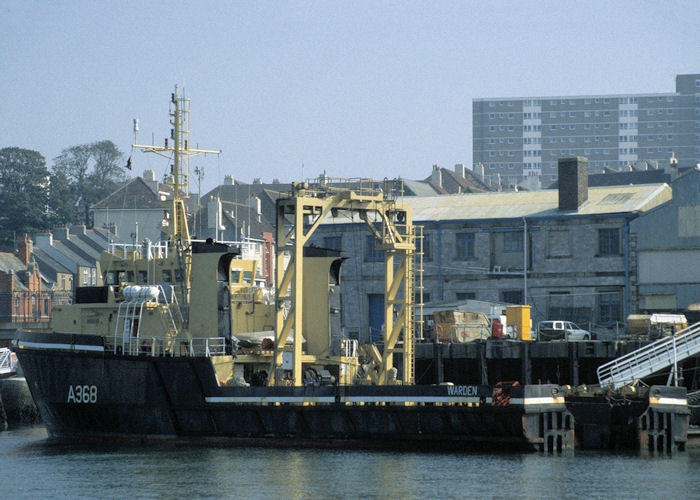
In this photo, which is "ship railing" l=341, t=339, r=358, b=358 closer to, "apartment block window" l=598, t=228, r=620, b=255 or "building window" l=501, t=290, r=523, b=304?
"building window" l=501, t=290, r=523, b=304

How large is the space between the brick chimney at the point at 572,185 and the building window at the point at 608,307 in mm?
3837

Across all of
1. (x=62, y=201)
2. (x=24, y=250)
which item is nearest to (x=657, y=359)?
(x=24, y=250)

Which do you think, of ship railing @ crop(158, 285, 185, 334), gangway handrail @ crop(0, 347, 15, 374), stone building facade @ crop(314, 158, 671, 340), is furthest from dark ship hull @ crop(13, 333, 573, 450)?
stone building facade @ crop(314, 158, 671, 340)

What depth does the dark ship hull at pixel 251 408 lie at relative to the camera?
92.6ft

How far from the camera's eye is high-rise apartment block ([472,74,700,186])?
172250 mm

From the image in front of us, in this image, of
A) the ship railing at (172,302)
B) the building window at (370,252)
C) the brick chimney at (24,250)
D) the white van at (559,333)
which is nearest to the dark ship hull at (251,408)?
the ship railing at (172,302)

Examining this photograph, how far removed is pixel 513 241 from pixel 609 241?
4010 millimetres

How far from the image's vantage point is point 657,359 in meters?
34.2

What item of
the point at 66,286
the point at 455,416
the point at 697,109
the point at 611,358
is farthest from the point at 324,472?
the point at 697,109

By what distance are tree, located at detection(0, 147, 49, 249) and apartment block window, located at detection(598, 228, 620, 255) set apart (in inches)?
2364

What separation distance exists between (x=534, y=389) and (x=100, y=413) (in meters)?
12.1

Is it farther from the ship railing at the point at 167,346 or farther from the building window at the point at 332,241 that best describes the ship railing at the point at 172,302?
the building window at the point at 332,241

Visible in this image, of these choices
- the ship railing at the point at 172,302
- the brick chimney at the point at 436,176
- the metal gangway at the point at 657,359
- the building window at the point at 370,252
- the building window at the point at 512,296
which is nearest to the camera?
the ship railing at the point at 172,302

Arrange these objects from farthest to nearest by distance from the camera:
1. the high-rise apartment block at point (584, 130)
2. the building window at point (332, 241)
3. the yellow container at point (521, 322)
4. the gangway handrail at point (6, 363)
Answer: the high-rise apartment block at point (584, 130) < the building window at point (332, 241) < the gangway handrail at point (6, 363) < the yellow container at point (521, 322)
